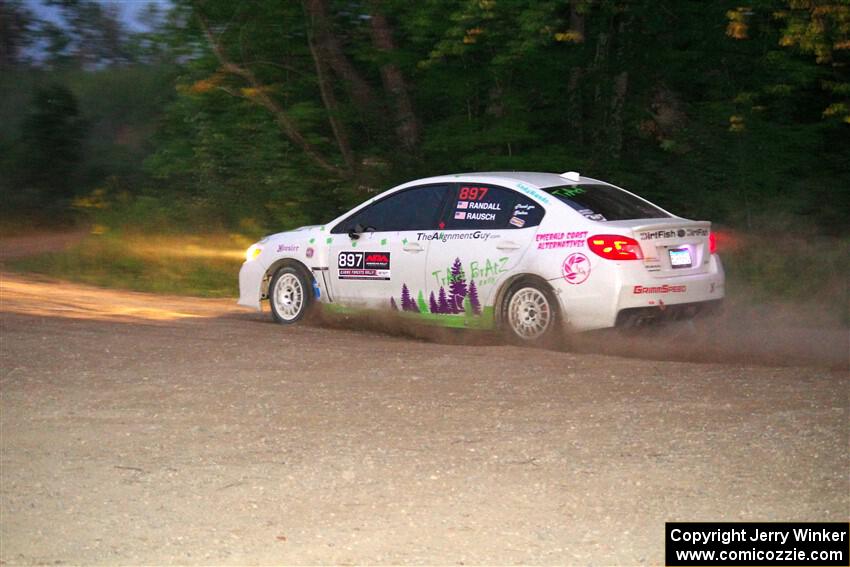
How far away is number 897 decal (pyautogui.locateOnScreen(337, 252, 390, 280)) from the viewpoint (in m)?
11.2

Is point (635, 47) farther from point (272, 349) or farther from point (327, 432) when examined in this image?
point (327, 432)

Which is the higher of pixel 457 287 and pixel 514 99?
pixel 514 99

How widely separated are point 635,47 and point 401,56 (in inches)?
143

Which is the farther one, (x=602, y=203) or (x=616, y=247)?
(x=602, y=203)

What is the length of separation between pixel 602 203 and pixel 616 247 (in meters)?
0.83

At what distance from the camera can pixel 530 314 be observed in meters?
10.2

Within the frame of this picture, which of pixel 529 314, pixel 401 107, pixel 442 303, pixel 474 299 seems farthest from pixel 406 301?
pixel 401 107

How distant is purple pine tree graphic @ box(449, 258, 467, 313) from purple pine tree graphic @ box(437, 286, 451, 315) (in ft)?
0.20

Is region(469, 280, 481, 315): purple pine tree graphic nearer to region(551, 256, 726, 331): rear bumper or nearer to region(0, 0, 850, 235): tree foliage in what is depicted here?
region(551, 256, 726, 331): rear bumper

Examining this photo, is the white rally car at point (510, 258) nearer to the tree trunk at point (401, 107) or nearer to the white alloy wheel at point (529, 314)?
the white alloy wheel at point (529, 314)

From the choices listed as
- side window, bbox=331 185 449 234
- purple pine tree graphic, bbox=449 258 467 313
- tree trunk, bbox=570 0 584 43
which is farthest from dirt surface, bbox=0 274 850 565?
tree trunk, bbox=570 0 584 43

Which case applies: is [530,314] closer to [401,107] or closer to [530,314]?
[530,314]

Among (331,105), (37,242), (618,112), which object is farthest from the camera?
(37,242)

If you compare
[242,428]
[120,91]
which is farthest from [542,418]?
[120,91]
